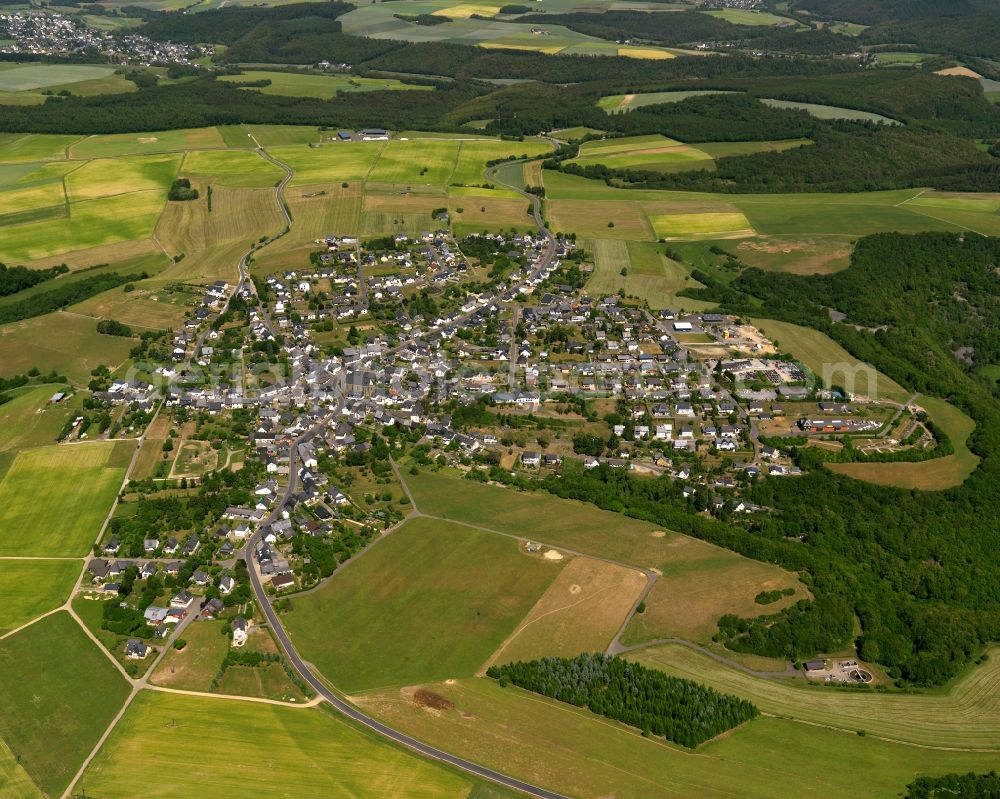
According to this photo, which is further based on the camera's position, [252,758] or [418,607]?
[418,607]

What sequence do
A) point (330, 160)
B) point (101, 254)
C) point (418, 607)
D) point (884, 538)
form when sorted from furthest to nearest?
point (330, 160), point (101, 254), point (884, 538), point (418, 607)

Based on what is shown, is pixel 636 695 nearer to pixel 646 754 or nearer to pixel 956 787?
pixel 646 754

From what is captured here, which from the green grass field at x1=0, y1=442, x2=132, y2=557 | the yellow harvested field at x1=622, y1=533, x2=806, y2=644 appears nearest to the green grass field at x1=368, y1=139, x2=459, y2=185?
the green grass field at x1=0, y1=442, x2=132, y2=557

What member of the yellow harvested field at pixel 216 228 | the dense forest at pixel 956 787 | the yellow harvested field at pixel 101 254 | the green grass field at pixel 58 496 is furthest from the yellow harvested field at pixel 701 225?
the dense forest at pixel 956 787

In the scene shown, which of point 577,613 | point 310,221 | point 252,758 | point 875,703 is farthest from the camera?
point 310,221

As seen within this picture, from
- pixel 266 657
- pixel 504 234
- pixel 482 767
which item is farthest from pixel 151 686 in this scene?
pixel 504 234

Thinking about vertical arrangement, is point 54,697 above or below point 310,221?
below

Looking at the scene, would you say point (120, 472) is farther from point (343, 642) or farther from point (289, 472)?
point (343, 642)

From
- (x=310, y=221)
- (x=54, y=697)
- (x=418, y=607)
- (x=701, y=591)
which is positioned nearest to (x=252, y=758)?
(x=54, y=697)
